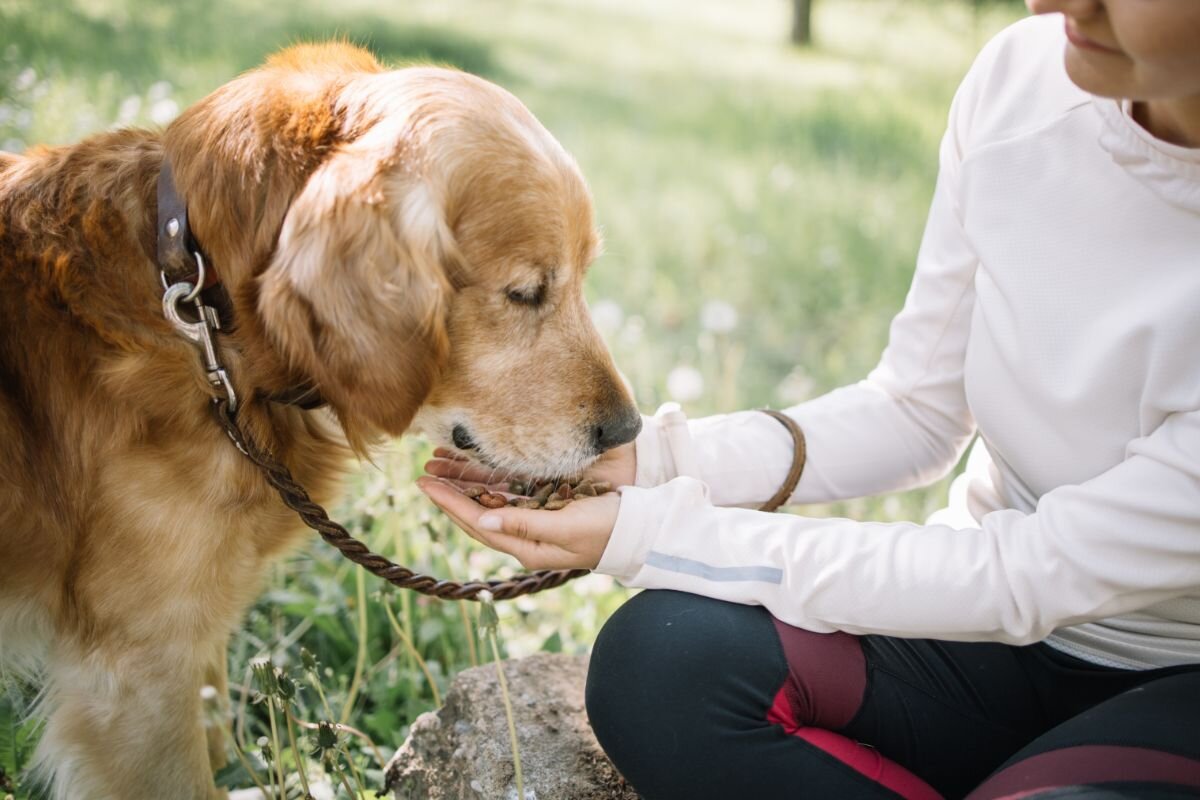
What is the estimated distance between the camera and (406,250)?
1786 millimetres

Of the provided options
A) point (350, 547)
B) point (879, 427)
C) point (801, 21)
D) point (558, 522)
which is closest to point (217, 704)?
point (350, 547)

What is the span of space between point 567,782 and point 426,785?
1.02 ft

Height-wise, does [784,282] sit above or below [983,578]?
below

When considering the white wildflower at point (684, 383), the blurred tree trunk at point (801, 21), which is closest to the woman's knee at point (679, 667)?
the white wildflower at point (684, 383)

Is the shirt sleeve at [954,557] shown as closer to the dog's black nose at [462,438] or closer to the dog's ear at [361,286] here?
the dog's black nose at [462,438]

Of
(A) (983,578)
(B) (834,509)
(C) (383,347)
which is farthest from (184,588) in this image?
(B) (834,509)

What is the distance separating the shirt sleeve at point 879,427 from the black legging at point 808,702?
0.39 meters

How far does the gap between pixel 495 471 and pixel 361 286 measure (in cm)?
48

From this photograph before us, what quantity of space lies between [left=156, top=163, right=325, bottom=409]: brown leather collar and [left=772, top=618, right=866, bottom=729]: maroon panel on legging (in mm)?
936

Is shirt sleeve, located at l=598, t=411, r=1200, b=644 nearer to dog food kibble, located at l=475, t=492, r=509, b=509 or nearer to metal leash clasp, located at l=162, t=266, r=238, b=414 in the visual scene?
dog food kibble, located at l=475, t=492, r=509, b=509

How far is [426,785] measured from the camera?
2.16m

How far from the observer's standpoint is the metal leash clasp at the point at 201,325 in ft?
5.82

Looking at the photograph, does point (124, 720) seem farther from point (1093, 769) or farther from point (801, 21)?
point (801, 21)

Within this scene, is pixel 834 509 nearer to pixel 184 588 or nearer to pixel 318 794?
pixel 318 794
